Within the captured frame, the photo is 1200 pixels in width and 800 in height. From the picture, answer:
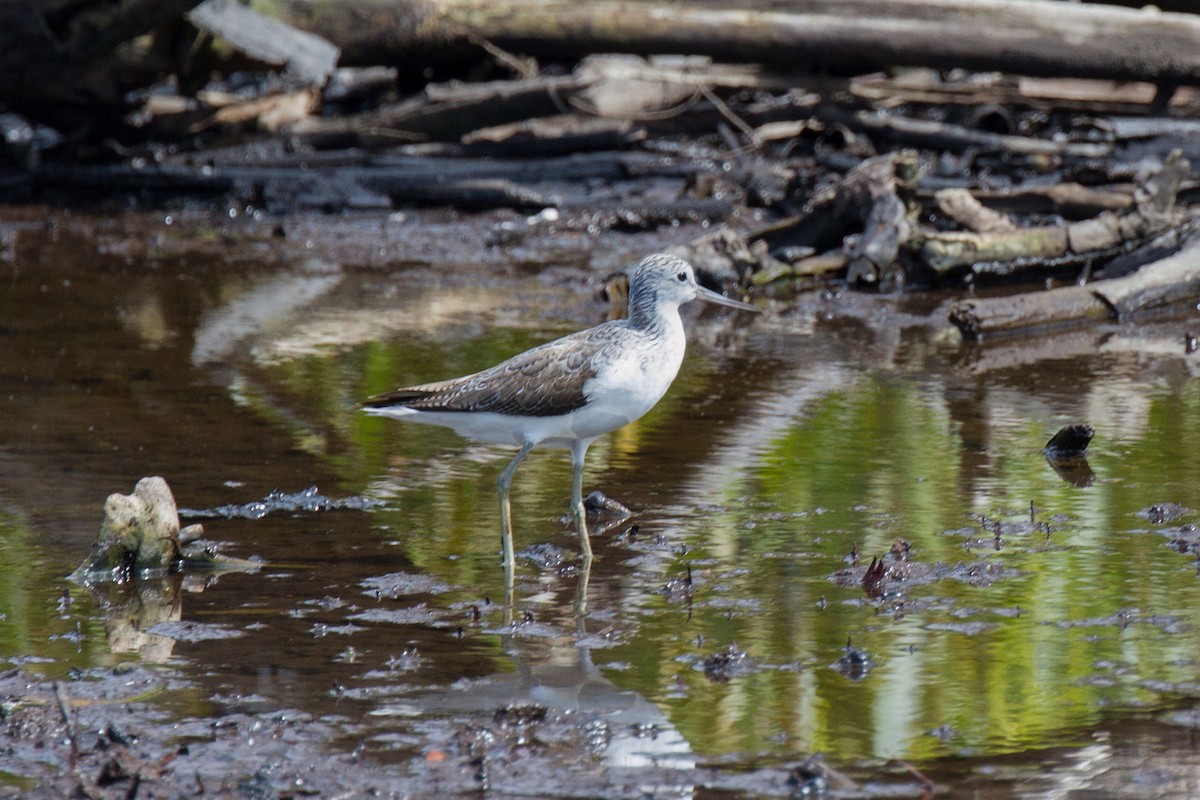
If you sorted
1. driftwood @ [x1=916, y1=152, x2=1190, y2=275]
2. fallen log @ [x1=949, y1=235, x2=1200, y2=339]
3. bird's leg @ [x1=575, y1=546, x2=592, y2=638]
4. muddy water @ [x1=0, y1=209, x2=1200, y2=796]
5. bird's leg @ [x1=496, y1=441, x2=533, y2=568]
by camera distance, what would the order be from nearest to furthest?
muddy water @ [x1=0, y1=209, x2=1200, y2=796] → bird's leg @ [x1=575, y1=546, x2=592, y2=638] → bird's leg @ [x1=496, y1=441, x2=533, y2=568] → fallen log @ [x1=949, y1=235, x2=1200, y2=339] → driftwood @ [x1=916, y1=152, x2=1190, y2=275]

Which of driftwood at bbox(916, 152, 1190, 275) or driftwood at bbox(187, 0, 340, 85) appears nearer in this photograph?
driftwood at bbox(916, 152, 1190, 275)

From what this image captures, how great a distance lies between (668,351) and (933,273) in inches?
191

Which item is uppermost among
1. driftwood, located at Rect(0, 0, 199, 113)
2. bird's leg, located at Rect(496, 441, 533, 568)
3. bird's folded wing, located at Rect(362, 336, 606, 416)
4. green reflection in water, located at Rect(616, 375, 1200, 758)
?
driftwood, located at Rect(0, 0, 199, 113)

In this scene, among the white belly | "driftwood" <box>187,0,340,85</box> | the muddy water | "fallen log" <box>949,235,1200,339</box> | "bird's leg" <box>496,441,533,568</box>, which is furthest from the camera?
"driftwood" <box>187,0,340,85</box>

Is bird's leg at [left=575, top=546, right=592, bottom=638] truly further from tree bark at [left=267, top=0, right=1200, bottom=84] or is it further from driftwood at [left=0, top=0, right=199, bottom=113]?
tree bark at [left=267, top=0, right=1200, bottom=84]

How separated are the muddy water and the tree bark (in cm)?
378

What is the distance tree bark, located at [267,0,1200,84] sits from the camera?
13375 millimetres

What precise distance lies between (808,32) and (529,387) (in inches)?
325

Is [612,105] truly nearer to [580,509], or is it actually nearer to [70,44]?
[70,44]

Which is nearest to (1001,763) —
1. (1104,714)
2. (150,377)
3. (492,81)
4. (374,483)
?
→ (1104,714)

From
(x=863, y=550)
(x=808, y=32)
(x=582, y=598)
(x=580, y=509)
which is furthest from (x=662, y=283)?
(x=808, y=32)

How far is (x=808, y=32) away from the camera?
13766mm

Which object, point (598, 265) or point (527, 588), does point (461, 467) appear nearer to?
point (527, 588)

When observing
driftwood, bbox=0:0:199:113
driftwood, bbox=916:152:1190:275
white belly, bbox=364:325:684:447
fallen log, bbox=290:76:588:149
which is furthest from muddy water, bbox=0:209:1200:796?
fallen log, bbox=290:76:588:149
